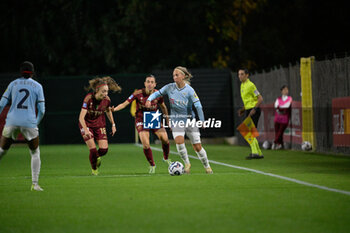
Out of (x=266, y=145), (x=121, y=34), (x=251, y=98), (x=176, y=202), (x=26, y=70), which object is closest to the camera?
(x=176, y=202)

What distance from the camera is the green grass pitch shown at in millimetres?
7988

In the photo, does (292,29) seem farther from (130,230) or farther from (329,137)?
(130,230)

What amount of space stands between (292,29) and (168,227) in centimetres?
4402

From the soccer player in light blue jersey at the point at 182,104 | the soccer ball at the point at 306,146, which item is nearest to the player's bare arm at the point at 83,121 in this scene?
the soccer player in light blue jersey at the point at 182,104

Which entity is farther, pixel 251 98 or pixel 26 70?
pixel 251 98

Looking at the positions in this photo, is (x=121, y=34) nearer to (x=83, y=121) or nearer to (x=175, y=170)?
(x=83, y=121)

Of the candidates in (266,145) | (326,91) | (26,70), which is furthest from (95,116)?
(266,145)

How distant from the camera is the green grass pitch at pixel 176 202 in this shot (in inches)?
314

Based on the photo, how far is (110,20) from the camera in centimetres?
3881

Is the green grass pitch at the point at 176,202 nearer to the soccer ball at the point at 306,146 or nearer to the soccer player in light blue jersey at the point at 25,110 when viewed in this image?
the soccer player in light blue jersey at the point at 25,110

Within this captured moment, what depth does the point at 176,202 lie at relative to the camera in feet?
32.4

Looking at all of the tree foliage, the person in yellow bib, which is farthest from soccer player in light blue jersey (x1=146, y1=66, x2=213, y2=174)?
the tree foliage

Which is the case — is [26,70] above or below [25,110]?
above

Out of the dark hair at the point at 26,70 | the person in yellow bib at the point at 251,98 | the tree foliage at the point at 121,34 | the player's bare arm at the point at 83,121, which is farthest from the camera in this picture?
the tree foliage at the point at 121,34
